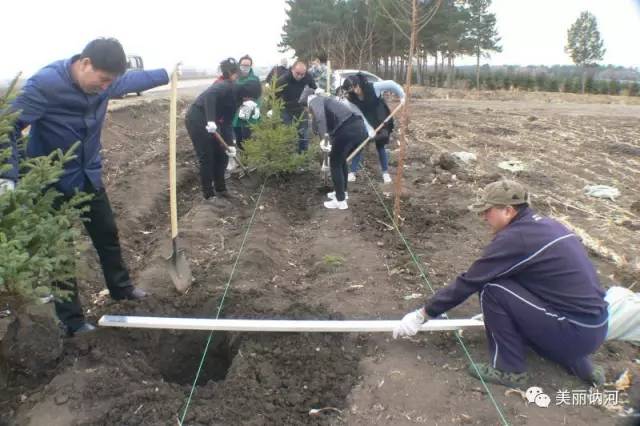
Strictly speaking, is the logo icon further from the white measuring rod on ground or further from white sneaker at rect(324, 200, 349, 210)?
white sneaker at rect(324, 200, 349, 210)

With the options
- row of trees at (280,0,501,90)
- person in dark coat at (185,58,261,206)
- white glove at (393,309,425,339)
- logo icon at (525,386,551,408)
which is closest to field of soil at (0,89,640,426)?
logo icon at (525,386,551,408)

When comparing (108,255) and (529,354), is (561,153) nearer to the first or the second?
(529,354)

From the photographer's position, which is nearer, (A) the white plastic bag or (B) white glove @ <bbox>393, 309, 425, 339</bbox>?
(B) white glove @ <bbox>393, 309, 425, 339</bbox>

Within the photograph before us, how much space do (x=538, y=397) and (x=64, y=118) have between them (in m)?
3.46

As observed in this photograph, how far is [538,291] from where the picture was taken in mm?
2936

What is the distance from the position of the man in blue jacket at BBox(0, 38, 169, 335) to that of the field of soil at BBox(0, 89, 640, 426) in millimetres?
524

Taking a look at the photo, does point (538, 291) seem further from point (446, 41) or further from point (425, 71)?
point (425, 71)

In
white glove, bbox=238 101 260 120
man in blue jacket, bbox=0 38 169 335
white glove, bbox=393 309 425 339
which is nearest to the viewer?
man in blue jacket, bbox=0 38 169 335

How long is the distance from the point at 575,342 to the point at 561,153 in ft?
28.6

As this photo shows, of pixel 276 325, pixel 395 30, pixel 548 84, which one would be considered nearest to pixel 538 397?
pixel 276 325

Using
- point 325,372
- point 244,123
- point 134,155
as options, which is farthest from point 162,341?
point 134,155

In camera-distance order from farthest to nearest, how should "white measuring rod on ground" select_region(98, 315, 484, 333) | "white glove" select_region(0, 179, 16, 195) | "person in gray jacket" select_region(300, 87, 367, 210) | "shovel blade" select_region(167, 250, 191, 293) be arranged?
1. "person in gray jacket" select_region(300, 87, 367, 210)
2. "shovel blade" select_region(167, 250, 191, 293)
3. "white measuring rod on ground" select_region(98, 315, 484, 333)
4. "white glove" select_region(0, 179, 16, 195)

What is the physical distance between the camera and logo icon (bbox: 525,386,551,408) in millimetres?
2953

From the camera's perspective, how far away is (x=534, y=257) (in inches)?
111
